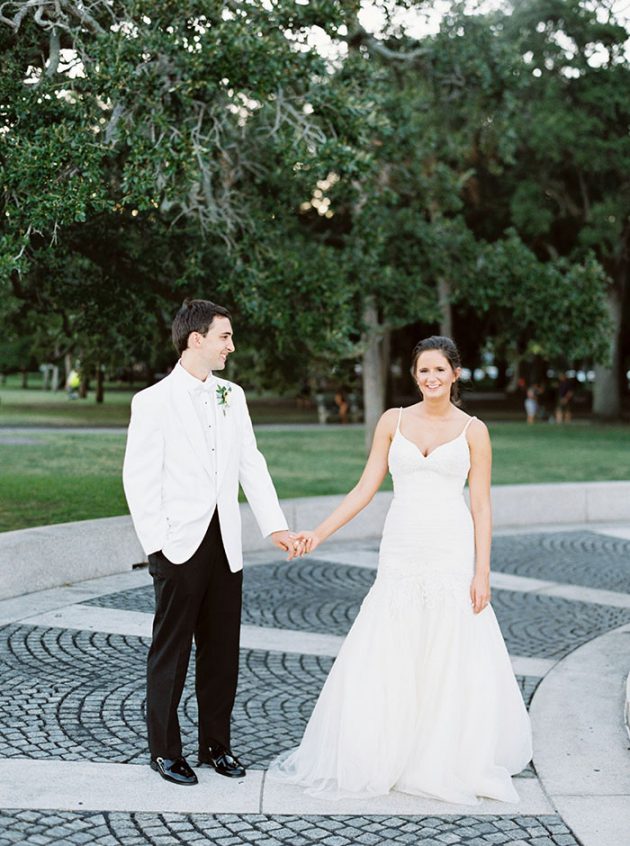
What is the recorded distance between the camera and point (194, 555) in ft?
13.8

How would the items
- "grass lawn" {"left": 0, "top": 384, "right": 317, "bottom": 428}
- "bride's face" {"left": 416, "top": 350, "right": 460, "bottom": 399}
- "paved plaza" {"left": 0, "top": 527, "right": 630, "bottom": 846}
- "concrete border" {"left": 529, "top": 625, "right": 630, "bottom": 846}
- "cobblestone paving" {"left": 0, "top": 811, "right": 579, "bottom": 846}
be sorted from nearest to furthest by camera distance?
1. "cobblestone paving" {"left": 0, "top": 811, "right": 579, "bottom": 846}
2. "paved plaza" {"left": 0, "top": 527, "right": 630, "bottom": 846}
3. "concrete border" {"left": 529, "top": 625, "right": 630, "bottom": 846}
4. "bride's face" {"left": 416, "top": 350, "right": 460, "bottom": 399}
5. "grass lawn" {"left": 0, "top": 384, "right": 317, "bottom": 428}

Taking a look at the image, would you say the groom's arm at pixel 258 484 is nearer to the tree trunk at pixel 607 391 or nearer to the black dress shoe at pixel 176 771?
the black dress shoe at pixel 176 771

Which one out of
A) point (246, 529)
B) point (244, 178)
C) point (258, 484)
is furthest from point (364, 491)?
point (244, 178)

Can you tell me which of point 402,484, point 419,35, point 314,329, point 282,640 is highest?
point 419,35

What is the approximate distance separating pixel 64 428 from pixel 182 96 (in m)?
13.9

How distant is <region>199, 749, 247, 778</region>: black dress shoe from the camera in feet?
14.6

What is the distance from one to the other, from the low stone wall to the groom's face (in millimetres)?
4113

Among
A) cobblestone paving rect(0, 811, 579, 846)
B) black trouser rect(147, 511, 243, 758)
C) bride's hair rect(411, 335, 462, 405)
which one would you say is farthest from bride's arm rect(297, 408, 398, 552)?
cobblestone paving rect(0, 811, 579, 846)

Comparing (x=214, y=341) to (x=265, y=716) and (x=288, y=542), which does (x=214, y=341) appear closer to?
(x=288, y=542)

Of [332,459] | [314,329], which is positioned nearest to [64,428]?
[332,459]

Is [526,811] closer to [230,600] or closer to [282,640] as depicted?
[230,600]

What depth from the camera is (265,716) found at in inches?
212

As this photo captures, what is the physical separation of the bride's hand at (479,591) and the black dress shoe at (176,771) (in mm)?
1325

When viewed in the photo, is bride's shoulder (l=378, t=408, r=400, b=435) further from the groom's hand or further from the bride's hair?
the groom's hand
